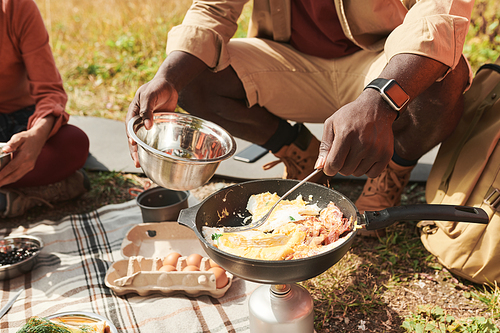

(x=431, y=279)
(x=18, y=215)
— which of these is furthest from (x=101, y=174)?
(x=431, y=279)

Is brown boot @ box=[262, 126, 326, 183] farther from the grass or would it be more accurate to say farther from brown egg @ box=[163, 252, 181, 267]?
brown egg @ box=[163, 252, 181, 267]

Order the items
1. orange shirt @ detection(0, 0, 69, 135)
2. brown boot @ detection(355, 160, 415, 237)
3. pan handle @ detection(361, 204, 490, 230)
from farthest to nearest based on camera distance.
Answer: orange shirt @ detection(0, 0, 69, 135)
brown boot @ detection(355, 160, 415, 237)
pan handle @ detection(361, 204, 490, 230)

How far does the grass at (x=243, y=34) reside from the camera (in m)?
1.84

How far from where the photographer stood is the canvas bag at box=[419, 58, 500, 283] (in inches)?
70.6

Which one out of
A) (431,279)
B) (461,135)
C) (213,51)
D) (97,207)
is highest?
(213,51)

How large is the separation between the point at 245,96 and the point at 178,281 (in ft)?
3.69

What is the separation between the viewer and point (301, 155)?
2604mm

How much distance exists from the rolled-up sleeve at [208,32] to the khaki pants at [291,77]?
0.33 ft

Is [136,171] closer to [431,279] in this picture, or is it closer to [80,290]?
[80,290]

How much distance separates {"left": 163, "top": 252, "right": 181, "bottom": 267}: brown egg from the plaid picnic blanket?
164 mm

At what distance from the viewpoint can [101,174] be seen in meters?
3.14

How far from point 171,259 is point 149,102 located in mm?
775

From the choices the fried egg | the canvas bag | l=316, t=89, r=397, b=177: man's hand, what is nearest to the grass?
the canvas bag

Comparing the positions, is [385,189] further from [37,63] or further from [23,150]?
[37,63]
